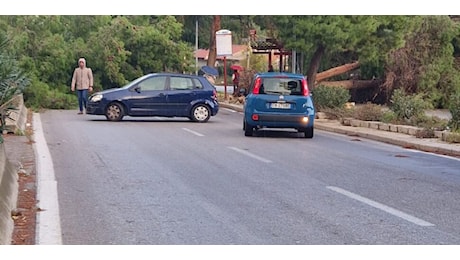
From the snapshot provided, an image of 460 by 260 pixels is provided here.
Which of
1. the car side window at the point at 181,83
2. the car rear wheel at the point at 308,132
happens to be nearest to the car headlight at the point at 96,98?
the car side window at the point at 181,83

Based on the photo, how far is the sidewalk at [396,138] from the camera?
1616cm

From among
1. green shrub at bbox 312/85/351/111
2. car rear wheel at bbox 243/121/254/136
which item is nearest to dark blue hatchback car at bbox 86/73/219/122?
green shrub at bbox 312/85/351/111

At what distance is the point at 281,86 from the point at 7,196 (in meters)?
10.9

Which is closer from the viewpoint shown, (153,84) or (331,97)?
(153,84)

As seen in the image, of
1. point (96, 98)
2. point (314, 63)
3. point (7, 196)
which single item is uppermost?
point (314, 63)

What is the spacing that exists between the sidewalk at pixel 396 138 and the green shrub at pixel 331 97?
1186 millimetres

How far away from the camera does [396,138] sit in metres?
18.4

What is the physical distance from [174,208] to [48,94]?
2110 cm

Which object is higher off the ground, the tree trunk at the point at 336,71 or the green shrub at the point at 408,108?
the tree trunk at the point at 336,71

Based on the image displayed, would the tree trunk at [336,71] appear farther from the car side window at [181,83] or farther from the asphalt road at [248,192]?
the asphalt road at [248,192]

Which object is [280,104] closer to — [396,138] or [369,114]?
[396,138]

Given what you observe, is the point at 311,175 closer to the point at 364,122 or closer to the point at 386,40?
the point at 364,122

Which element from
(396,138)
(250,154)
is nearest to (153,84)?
(396,138)

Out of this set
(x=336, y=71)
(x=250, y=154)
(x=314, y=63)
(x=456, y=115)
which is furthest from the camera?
(x=336, y=71)
